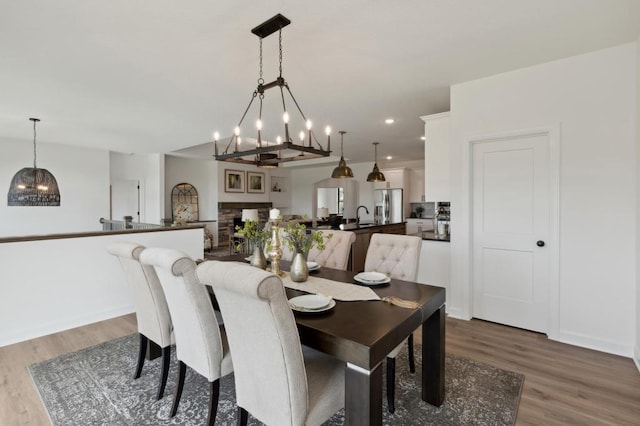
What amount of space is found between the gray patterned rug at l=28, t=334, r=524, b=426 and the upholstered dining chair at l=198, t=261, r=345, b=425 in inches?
24.6

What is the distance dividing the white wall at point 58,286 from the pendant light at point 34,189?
179 centimetres

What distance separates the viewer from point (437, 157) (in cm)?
386

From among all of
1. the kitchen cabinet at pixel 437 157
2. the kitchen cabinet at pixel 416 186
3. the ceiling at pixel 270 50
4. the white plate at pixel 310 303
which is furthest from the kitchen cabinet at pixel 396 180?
the white plate at pixel 310 303

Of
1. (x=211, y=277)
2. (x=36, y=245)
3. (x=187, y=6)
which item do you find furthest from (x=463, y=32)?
(x=36, y=245)

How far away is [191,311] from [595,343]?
130 inches

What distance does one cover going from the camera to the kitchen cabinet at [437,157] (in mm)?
3801

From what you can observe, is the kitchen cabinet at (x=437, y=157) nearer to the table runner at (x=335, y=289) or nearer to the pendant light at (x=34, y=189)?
the table runner at (x=335, y=289)

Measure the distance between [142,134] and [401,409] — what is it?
5470 millimetres

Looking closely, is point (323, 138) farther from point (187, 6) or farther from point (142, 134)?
point (187, 6)


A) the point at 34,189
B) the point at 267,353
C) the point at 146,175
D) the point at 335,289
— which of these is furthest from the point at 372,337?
the point at 146,175

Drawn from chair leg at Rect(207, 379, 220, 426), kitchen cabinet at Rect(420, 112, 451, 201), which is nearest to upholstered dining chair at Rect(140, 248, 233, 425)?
chair leg at Rect(207, 379, 220, 426)

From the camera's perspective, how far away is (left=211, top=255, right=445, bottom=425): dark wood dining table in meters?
1.29

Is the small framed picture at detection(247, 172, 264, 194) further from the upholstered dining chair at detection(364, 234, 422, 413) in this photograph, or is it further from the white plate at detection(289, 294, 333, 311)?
the white plate at detection(289, 294, 333, 311)

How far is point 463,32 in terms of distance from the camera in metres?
2.35
